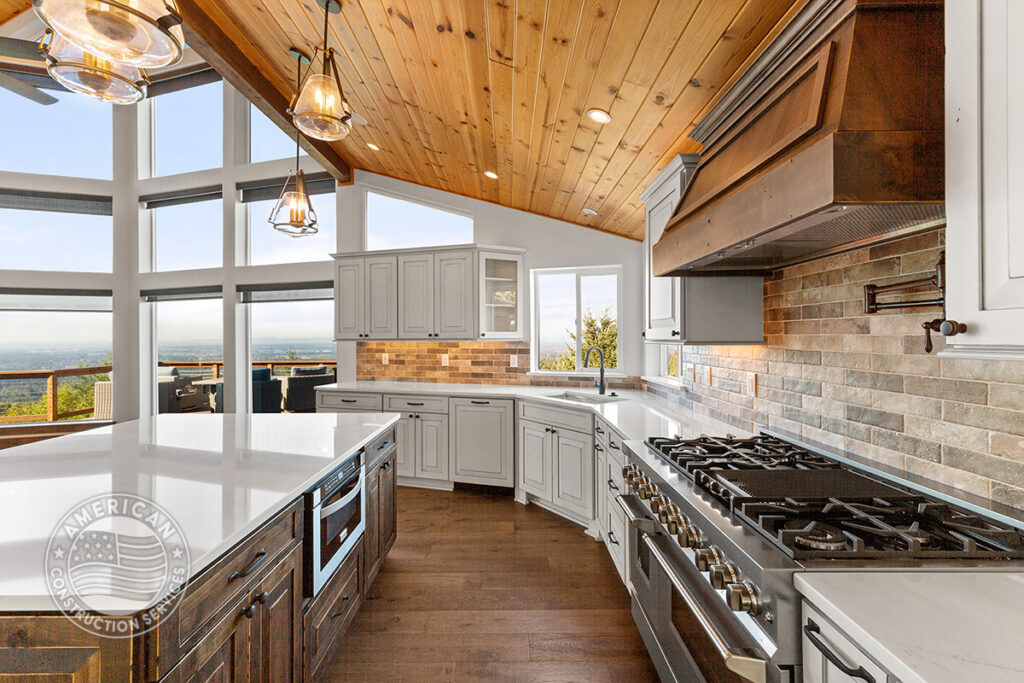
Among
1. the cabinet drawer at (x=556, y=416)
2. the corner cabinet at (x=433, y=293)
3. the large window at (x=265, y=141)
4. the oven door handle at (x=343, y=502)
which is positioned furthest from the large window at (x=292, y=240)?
the oven door handle at (x=343, y=502)

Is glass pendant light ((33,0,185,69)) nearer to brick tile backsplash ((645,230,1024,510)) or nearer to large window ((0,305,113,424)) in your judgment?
brick tile backsplash ((645,230,1024,510))

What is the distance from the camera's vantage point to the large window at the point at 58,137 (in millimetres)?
5672

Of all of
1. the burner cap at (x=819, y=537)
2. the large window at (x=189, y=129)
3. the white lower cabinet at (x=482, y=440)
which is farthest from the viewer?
the large window at (x=189, y=129)

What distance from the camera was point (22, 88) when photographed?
249 cm

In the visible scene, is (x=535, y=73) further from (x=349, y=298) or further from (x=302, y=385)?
(x=302, y=385)

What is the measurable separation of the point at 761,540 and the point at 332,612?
5.37 ft

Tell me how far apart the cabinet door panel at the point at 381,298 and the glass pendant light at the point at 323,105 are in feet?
7.65

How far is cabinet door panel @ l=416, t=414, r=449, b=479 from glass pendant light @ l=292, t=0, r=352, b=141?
261cm

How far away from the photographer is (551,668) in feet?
6.31

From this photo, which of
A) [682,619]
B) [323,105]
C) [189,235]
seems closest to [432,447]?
[323,105]

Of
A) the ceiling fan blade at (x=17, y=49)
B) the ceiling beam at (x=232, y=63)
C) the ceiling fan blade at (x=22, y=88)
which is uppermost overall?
the ceiling beam at (x=232, y=63)

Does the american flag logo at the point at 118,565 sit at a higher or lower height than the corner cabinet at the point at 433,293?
lower

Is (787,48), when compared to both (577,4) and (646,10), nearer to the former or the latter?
(646,10)

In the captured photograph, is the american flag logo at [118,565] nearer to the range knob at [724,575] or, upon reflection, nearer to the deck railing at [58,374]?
the range knob at [724,575]
